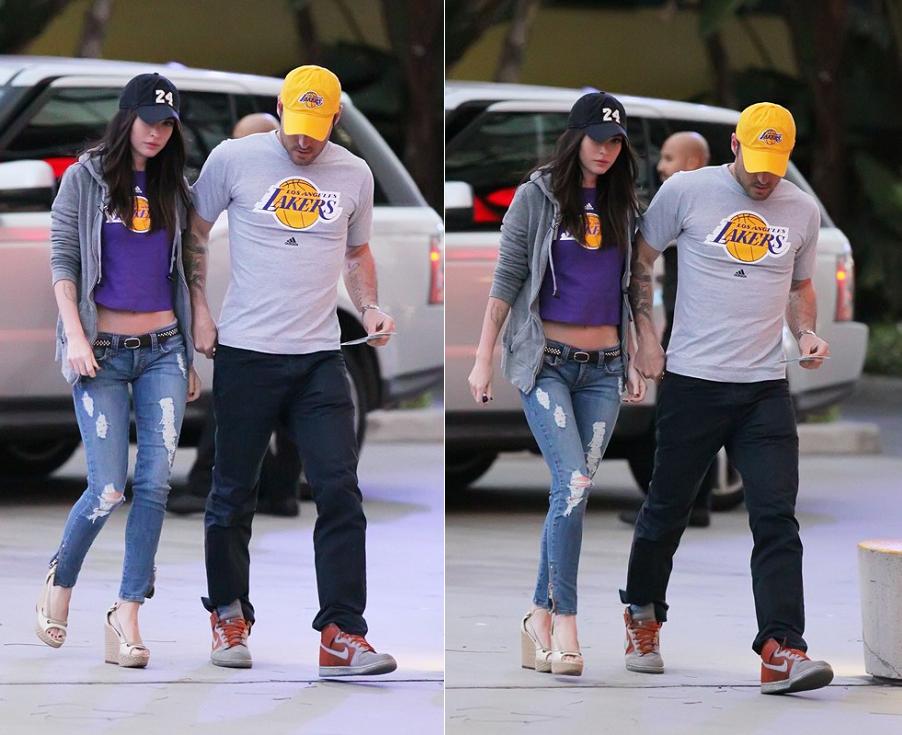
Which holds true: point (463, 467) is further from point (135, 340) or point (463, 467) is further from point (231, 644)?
point (135, 340)

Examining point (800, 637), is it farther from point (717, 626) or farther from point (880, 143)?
point (880, 143)

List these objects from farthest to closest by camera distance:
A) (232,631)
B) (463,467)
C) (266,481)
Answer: (266,481) → (463,467) → (232,631)

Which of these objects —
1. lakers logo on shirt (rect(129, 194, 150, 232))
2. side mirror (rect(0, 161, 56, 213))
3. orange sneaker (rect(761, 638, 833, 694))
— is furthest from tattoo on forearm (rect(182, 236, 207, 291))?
side mirror (rect(0, 161, 56, 213))

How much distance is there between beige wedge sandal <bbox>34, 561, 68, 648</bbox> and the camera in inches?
213

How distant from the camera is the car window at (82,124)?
653 cm

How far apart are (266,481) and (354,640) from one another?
3.18 metres

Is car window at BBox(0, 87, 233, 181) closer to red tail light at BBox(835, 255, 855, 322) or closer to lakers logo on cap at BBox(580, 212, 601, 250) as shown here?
lakers logo on cap at BBox(580, 212, 601, 250)

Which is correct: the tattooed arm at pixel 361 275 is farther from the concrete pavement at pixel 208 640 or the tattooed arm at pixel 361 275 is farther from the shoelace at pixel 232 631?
the concrete pavement at pixel 208 640

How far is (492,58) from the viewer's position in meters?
5.48

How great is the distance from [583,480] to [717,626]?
46.7 inches

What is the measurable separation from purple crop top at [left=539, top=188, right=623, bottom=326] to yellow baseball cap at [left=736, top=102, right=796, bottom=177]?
1.42ft

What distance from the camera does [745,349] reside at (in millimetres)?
5285

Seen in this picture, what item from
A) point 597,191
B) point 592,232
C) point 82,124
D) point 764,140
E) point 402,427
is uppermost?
point 82,124

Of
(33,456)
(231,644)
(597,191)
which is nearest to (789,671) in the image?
(597,191)
